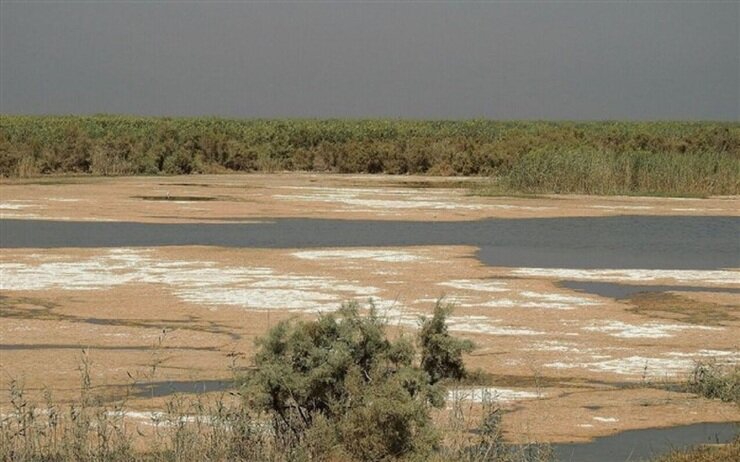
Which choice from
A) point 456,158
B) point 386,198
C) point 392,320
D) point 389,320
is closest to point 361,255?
point 392,320

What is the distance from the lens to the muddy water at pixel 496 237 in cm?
2258

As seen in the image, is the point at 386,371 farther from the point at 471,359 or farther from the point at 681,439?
the point at 471,359

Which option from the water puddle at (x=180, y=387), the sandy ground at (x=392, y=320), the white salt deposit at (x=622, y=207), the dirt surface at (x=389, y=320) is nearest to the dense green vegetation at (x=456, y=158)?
the white salt deposit at (x=622, y=207)

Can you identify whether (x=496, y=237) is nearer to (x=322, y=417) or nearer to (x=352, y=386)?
(x=352, y=386)

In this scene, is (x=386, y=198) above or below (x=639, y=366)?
below

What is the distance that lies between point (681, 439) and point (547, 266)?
36.6 ft

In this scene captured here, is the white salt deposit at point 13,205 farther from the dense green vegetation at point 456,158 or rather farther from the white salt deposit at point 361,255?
the dense green vegetation at point 456,158

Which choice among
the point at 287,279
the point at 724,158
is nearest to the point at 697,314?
the point at 287,279

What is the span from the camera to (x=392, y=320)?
1501 centimetres

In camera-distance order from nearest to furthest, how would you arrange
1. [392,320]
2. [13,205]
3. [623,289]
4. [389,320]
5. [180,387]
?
[180,387], [389,320], [392,320], [623,289], [13,205]

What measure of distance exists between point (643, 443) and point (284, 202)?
89.2ft

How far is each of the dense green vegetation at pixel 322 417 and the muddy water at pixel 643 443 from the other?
605 millimetres

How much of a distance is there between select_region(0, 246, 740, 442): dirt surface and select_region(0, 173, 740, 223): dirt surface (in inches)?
355

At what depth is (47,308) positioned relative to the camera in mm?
15953
